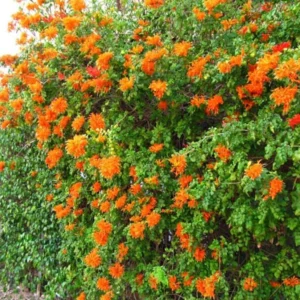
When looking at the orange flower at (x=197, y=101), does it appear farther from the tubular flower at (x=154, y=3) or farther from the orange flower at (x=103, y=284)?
the orange flower at (x=103, y=284)

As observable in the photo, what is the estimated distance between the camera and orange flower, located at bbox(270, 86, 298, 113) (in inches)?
72.1

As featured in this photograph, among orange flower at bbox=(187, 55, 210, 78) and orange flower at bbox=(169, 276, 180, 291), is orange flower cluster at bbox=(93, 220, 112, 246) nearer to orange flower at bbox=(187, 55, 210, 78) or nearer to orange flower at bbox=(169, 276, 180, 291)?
orange flower at bbox=(169, 276, 180, 291)

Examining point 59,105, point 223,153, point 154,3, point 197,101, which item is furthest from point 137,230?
point 154,3

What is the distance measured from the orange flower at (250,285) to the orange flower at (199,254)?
265 millimetres

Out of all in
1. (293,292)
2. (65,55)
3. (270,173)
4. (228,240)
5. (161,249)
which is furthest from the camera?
(65,55)

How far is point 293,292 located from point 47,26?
7.98 ft

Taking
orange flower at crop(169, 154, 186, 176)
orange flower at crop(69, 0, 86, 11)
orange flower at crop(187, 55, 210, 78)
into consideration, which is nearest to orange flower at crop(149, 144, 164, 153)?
orange flower at crop(169, 154, 186, 176)

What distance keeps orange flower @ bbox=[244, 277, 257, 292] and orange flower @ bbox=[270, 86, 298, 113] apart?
0.94 m

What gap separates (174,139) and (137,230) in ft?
2.12

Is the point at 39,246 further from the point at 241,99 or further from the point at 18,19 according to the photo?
the point at 241,99

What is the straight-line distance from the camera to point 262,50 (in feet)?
7.16

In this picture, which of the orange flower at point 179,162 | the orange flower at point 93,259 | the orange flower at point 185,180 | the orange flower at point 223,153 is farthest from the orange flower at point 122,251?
the orange flower at point 223,153

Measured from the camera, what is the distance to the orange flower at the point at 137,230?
2340 mm

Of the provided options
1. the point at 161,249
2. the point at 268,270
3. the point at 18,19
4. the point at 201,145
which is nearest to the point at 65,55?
the point at 18,19
